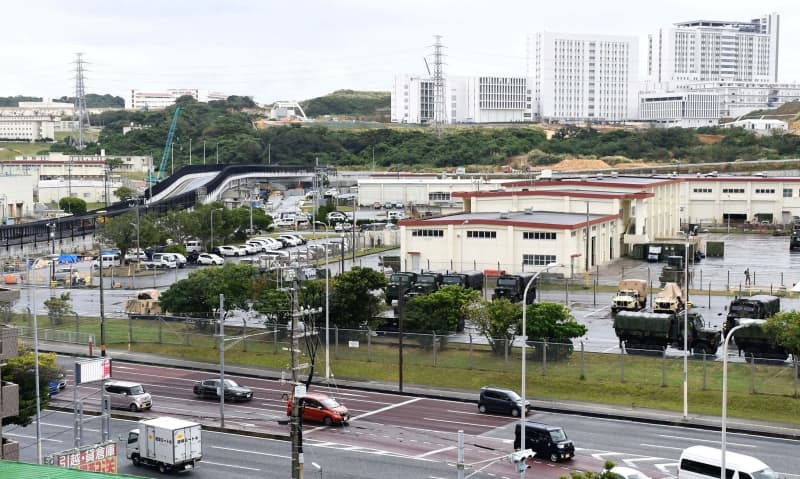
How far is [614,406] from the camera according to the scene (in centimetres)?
3766

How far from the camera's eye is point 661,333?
42.9 metres

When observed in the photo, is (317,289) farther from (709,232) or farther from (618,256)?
(709,232)

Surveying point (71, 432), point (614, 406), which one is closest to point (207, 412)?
point (71, 432)

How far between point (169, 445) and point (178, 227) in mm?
55522

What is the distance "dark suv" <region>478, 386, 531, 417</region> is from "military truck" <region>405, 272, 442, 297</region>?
53.4 ft

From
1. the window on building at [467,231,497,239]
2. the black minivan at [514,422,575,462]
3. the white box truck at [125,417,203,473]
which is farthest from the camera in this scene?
the window on building at [467,231,497,239]

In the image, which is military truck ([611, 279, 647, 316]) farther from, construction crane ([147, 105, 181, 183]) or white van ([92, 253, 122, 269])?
construction crane ([147, 105, 181, 183])

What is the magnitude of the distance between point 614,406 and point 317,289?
15.2 m

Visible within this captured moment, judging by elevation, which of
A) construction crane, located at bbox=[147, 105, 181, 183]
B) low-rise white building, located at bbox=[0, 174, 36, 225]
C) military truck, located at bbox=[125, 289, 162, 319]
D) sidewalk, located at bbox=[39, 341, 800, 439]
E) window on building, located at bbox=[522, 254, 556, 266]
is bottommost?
sidewalk, located at bbox=[39, 341, 800, 439]

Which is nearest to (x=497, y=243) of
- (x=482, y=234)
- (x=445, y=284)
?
(x=482, y=234)

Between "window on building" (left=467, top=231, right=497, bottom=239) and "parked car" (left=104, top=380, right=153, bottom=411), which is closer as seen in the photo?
"parked car" (left=104, top=380, right=153, bottom=411)

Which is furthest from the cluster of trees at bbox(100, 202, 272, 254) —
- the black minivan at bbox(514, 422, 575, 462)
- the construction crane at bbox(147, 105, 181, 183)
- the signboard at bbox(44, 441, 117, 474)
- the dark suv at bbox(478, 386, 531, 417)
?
the construction crane at bbox(147, 105, 181, 183)

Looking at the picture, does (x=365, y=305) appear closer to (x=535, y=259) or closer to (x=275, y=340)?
(x=275, y=340)

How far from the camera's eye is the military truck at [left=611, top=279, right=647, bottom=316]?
172 feet
